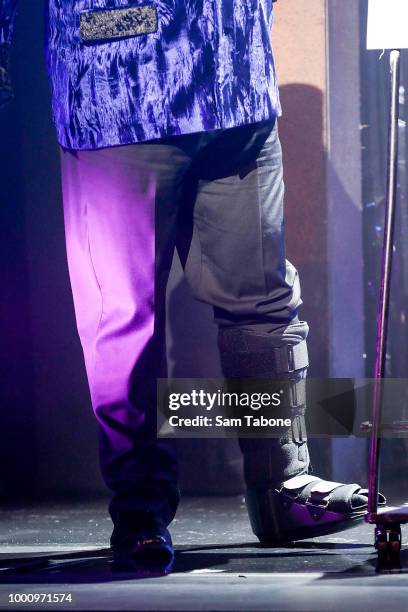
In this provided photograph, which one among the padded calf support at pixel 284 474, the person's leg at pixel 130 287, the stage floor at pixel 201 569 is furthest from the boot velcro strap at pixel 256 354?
the stage floor at pixel 201 569

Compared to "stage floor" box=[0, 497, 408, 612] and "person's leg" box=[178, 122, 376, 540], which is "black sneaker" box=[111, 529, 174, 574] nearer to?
"stage floor" box=[0, 497, 408, 612]

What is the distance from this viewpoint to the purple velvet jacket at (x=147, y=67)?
1.86m

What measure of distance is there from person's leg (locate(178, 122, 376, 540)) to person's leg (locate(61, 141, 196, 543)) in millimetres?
73

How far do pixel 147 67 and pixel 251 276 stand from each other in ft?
1.32

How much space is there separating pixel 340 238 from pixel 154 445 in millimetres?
737

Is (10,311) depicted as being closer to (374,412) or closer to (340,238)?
(340,238)

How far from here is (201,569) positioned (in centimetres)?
170

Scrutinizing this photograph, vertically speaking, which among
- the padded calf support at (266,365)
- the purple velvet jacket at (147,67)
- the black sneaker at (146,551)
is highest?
the purple velvet jacket at (147,67)

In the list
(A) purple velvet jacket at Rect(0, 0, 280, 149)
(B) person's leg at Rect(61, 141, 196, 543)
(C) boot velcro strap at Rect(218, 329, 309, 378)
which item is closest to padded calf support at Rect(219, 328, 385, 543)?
(C) boot velcro strap at Rect(218, 329, 309, 378)

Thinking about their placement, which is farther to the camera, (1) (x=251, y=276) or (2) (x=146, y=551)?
(1) (x=251, y=276)

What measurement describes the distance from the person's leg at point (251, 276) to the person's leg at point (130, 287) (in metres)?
0.07

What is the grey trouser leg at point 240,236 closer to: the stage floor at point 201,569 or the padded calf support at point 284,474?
the padded calf support at point 284,474

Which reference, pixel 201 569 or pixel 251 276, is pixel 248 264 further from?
pixel 201 569

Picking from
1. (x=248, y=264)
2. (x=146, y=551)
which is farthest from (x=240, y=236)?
(x=146, y=551)
